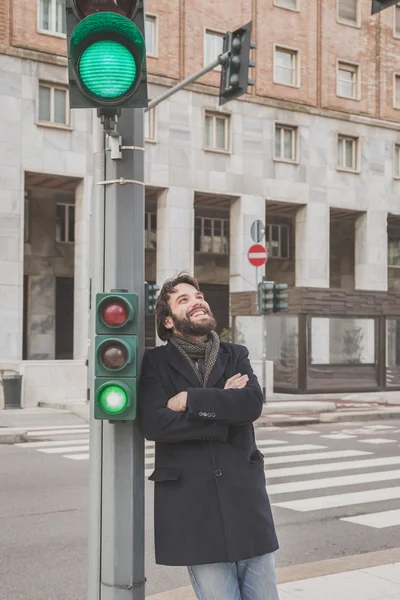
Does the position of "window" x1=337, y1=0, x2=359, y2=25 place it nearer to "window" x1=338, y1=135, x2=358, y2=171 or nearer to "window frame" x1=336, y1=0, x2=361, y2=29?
"window frame" x1=336, y1=0, x2=361, y2=29

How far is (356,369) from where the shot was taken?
30.7m

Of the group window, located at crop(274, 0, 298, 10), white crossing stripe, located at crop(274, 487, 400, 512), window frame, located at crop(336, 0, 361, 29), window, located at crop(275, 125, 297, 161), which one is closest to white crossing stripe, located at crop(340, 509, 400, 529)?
white crossing stripe, located at crop(274, 487, 400, 512)

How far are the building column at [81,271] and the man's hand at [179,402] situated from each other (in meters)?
24.5

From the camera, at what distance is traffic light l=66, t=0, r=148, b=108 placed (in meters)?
3.90

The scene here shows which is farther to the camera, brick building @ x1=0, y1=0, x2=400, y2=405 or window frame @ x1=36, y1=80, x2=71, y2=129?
window frame @ x1=36, y1=80, x2=71, y2=129

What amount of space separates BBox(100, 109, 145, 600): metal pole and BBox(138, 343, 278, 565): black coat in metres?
0.40

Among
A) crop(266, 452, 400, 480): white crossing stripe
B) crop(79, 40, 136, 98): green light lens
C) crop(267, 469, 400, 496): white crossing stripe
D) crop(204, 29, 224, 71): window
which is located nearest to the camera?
crop(79, 40, 136, 98): green light lens

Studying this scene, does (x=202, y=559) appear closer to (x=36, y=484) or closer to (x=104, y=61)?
(x=104, y=61)

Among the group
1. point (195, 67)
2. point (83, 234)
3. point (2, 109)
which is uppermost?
point (195, 67)

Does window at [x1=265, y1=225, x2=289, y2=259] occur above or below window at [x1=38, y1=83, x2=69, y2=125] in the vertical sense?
below

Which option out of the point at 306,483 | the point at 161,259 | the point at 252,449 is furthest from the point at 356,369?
the point at 252,449

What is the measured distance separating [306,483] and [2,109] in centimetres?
2053

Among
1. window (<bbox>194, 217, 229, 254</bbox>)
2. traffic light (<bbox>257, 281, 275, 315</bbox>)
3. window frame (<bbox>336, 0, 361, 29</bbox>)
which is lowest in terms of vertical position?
traffic light (<bbox>257, 281, 275, 315</bbox>)

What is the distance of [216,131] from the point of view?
3294 cm
